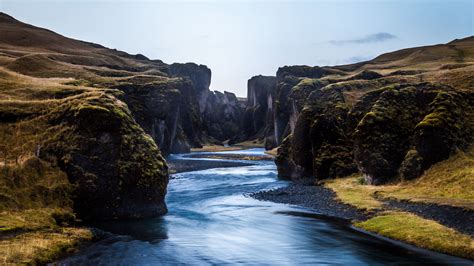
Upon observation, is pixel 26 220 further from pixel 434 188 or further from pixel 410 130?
pixel 410 130

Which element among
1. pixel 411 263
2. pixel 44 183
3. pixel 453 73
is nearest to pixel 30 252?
pixel 44 183

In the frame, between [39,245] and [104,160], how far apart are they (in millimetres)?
18107

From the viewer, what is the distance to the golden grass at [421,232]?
112 feet

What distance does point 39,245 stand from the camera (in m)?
32.3

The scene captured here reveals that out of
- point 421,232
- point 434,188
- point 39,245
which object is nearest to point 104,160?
point 39,245

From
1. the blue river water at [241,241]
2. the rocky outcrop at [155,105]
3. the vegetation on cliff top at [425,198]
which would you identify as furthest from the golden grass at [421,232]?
the rocky outcrop at [155,105]

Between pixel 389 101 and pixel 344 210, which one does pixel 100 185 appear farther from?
pixel 389 101

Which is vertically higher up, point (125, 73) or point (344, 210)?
point (125, 73)

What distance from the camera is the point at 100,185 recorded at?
1871 inches

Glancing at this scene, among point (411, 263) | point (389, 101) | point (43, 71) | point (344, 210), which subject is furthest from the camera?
point (43, 71)

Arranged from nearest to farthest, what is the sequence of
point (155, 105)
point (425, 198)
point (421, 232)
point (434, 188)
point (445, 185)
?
point (421, 232)
point (425, 198)
point (445, 185)
point (434, 188)
point (155, 105)

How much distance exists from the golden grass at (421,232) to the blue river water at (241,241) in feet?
3.82

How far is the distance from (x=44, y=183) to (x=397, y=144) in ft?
165

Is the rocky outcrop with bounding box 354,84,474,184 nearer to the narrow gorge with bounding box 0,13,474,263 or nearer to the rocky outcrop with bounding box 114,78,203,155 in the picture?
the narrow gorge with bounding box 0,13,474,263
